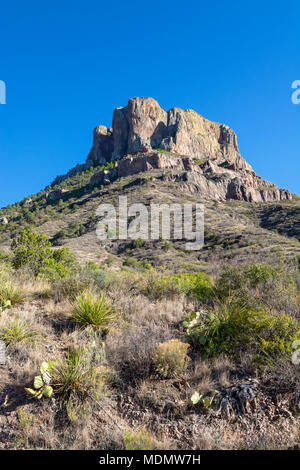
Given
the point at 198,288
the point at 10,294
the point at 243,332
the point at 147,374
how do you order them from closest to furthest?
the point at 147,374 → the point at 243,332 → the point at 10,294 → the point at 198,288

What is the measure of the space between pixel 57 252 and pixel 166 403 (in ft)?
33.0

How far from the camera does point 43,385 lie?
308cm

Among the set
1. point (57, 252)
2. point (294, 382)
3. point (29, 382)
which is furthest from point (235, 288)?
point (57, 252)

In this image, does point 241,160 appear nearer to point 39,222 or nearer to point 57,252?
point 39,222

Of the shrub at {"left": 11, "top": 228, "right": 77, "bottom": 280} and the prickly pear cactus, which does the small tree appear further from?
the prickly pear cactus

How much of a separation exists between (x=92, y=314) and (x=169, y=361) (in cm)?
181

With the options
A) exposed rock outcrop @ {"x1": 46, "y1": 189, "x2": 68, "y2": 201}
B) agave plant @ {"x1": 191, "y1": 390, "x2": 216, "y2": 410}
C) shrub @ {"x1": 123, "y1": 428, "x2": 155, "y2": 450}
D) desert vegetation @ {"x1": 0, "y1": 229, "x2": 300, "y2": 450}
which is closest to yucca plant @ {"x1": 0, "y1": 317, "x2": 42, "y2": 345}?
desert vegetation @ {"x1": 0, "y1": 229, "x2": 300, "y2": 450}

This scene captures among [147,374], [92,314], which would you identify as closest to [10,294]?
[92,314]

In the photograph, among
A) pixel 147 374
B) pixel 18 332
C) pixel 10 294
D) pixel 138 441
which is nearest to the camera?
pixel 138 441

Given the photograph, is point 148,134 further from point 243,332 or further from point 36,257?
point 243,332

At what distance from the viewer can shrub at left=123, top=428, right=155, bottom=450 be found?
2494 mm

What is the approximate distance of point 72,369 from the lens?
10.3ft
